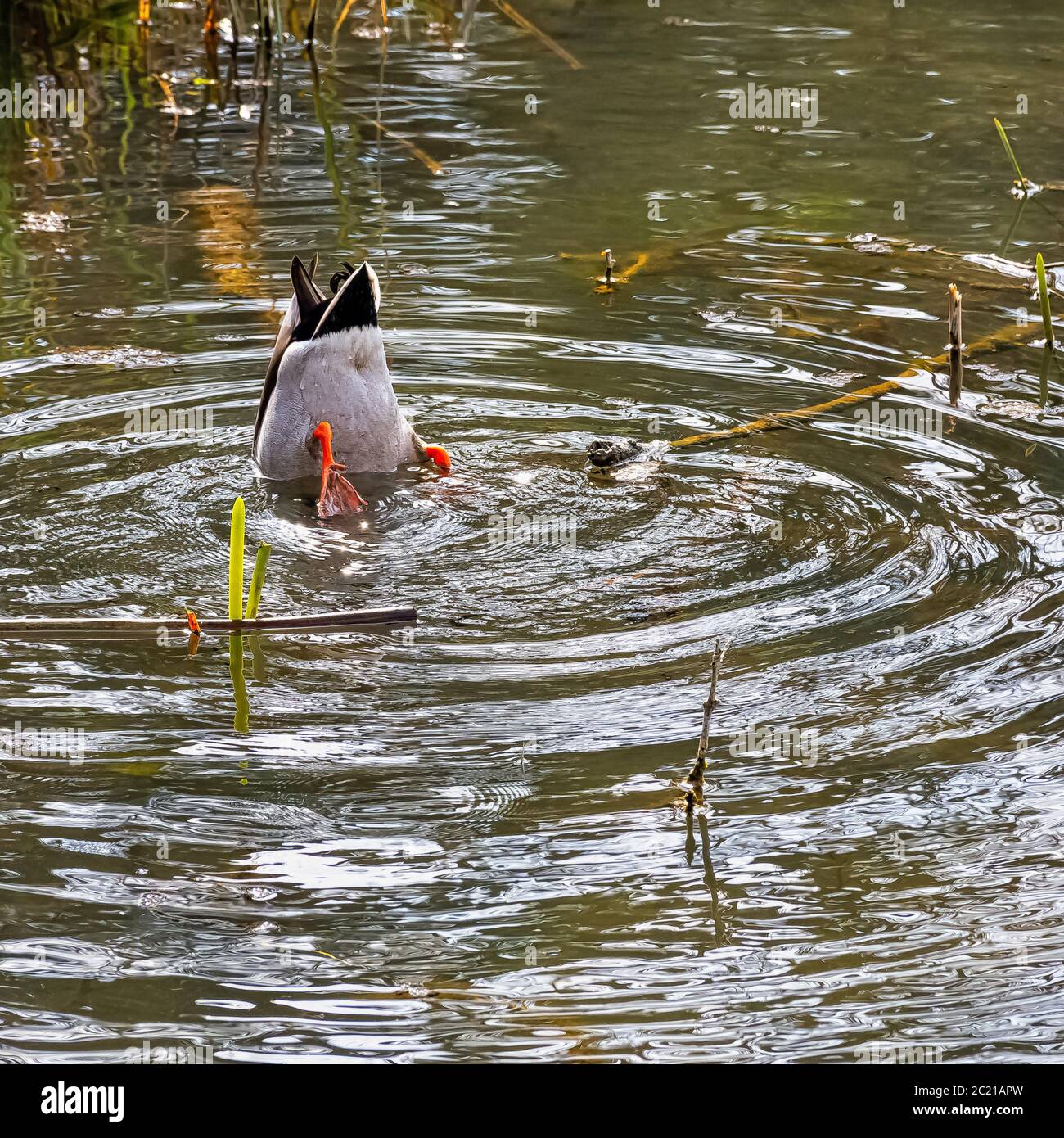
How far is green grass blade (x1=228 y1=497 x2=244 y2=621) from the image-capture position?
4793mm

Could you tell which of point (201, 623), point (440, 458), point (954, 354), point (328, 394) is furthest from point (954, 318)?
point (201, 623)

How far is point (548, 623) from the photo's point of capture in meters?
5.20

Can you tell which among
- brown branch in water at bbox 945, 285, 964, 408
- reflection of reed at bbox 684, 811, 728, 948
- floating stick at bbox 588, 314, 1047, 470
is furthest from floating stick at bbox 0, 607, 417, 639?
brown branch in water at bbox 945, 285, 964, 408

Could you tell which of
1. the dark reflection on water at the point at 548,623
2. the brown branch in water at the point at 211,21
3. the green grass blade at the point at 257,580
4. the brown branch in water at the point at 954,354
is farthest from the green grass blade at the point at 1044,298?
the brown branch in water at the point at 211,21

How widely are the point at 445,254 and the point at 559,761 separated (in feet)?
16.4

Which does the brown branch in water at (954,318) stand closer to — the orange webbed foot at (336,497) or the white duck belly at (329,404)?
the white duck belly at (329,404)

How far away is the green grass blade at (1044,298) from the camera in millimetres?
6930

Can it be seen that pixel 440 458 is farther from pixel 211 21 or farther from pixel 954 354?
pixel 211 21

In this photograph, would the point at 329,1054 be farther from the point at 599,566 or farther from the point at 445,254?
the point at 445,254

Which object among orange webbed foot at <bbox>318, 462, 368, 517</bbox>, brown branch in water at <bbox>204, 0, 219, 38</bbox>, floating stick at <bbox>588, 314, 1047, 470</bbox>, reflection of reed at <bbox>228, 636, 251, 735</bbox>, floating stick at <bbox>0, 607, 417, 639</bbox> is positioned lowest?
reflection of reed at <bbox>228, 636, 251, 735</bbox>

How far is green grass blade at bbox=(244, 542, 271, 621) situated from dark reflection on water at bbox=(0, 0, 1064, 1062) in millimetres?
151

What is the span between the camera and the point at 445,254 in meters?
8.86

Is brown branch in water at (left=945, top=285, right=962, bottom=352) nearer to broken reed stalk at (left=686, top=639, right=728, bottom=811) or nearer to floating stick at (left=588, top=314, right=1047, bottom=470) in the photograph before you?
floating stick at (left=588, top=314, right=1047, bottom=470)

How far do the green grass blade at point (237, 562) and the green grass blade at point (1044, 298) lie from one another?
382 cm
